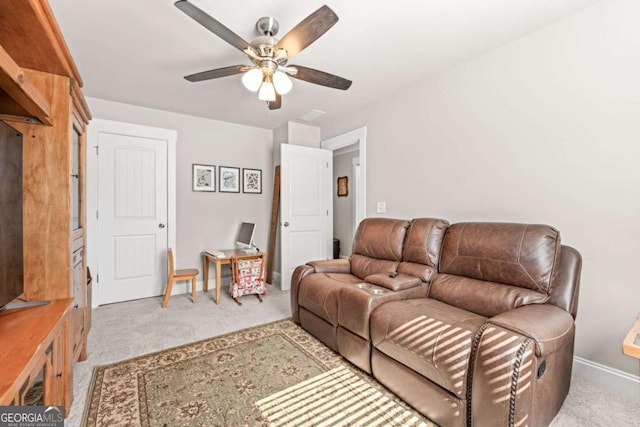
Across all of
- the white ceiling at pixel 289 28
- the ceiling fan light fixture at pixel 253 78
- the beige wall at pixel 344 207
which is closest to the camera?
the white ceiling at pixel 289 28

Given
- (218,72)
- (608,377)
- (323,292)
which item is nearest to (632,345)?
(608,377)

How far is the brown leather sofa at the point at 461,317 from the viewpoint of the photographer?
1267 millimetres

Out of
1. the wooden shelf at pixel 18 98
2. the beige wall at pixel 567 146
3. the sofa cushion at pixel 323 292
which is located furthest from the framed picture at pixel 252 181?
the wooden shelf at pixel 18 98

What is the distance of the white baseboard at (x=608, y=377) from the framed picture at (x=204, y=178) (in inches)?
165

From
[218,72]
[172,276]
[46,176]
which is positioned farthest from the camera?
[172,276]

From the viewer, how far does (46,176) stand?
5.32 feet

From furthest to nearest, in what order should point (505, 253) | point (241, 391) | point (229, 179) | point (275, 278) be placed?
1. point (275, 278)
2. point (229, 179)
3. point (505, 253)
4. point (241, 391)

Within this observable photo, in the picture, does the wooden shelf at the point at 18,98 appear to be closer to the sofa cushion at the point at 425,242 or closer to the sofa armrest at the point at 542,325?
the sofa armrest at the point at 542,325

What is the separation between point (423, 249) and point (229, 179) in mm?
3004

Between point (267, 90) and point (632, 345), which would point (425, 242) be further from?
point (267, 90)

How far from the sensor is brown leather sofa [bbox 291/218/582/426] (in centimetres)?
127

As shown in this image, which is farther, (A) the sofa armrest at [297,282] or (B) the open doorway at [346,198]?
(B) the open doorway at [346,198]

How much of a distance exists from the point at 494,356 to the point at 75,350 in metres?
2.47

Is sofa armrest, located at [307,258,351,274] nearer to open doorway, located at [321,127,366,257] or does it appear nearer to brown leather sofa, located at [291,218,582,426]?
brown leather sofa, located at [291,218,582,426]
